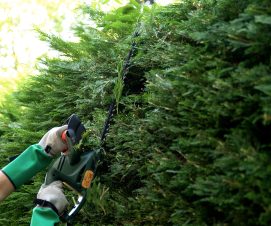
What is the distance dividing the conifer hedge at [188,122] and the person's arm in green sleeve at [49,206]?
21cm

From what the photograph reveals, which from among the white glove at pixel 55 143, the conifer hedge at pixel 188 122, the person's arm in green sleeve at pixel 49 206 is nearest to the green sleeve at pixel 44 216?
the person's arm in green sleeve at pixel 49 206

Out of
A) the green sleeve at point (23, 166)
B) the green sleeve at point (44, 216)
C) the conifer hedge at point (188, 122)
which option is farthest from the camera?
the green sleeve at point (23, 166)

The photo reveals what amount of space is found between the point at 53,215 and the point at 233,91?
1381 mm

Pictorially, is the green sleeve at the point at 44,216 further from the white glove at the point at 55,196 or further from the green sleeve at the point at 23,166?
the green sleeve at the point at 23,166

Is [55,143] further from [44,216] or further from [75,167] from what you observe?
[44,216]

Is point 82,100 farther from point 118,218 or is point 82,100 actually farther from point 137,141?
point 118,218

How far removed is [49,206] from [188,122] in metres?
1.08

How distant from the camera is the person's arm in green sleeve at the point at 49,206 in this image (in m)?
2.14

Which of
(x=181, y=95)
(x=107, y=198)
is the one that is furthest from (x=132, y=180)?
(x=181, y=95)

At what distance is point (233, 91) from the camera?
59.8 inches

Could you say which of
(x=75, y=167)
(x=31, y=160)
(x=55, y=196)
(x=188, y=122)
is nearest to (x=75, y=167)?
(x=75, y=167)

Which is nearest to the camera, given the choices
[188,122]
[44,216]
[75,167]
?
[188,122]

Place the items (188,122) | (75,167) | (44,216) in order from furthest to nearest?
(75,167) < (44,216) < (188,122)

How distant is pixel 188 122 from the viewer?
178 centimetres
